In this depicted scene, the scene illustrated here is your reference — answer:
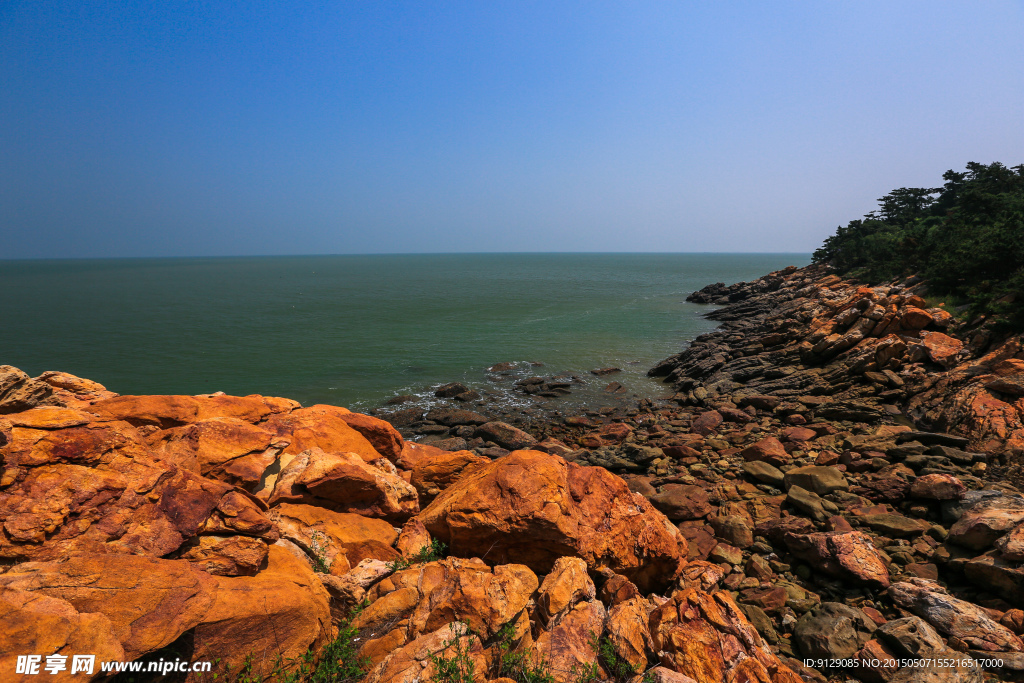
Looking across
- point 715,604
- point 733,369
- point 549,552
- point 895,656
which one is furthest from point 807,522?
point 733,369

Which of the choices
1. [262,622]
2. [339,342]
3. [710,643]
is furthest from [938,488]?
[339,342]

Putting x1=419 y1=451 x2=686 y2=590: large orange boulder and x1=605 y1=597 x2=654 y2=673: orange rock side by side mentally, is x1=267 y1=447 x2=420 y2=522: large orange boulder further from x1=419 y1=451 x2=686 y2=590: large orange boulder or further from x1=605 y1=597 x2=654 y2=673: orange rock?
x1=605 y1=597 x2=654 y2=673: orange rock

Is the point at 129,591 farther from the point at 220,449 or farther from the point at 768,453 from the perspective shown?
the point at 768,453

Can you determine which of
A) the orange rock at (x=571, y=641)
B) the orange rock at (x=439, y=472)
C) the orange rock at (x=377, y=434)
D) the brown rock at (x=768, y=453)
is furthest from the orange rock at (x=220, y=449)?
the brown rock at (x=768, y=453)

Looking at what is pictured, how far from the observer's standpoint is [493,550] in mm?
6691

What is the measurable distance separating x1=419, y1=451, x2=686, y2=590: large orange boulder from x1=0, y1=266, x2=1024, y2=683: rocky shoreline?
38 millimetres

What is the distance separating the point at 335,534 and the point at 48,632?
11.4 ft

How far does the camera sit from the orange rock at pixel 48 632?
140 inches

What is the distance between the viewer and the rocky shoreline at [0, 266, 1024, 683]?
4.69m

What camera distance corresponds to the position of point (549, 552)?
6.62 metres

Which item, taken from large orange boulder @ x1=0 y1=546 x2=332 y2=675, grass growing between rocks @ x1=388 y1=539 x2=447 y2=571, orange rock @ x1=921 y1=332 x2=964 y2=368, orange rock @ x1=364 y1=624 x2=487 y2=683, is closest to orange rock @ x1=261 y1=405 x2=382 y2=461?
grass growing between rocks @ x1=388 y1=539 x2=447 y2=571

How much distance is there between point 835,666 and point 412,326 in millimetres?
44040

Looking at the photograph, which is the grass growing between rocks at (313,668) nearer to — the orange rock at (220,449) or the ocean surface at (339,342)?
the orange rock at (220,449)

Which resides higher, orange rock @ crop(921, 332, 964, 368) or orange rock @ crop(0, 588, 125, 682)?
orange rock @ crop(921, 332, 964, 368)
